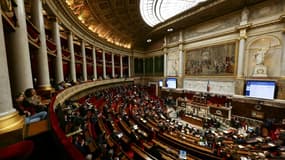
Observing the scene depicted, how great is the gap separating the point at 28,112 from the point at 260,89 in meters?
12.1

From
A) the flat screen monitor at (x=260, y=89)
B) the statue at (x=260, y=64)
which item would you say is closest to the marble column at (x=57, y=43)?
the flat screen monitor at (x=260, y=89)

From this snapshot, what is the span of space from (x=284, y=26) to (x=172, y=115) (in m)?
10.1

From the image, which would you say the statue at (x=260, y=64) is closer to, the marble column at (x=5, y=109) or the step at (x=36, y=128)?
the step at (x=36, y=128)

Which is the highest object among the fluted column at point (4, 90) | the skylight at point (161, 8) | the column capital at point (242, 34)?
the skylight at point (161, 8)

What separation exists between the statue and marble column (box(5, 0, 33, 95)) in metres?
12.8

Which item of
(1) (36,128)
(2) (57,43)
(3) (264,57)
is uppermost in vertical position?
(2) (57,43)

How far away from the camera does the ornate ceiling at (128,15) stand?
29.7 ft

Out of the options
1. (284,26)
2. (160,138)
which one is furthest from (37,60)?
(284,26)

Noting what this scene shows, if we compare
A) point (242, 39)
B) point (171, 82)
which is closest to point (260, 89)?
point (242, 39)

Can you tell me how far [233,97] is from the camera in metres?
9.50

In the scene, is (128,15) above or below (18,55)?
above

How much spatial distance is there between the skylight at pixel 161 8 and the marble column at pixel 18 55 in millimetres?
9666

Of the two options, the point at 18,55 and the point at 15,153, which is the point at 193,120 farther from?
the point at 18,55

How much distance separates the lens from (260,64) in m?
8.64
